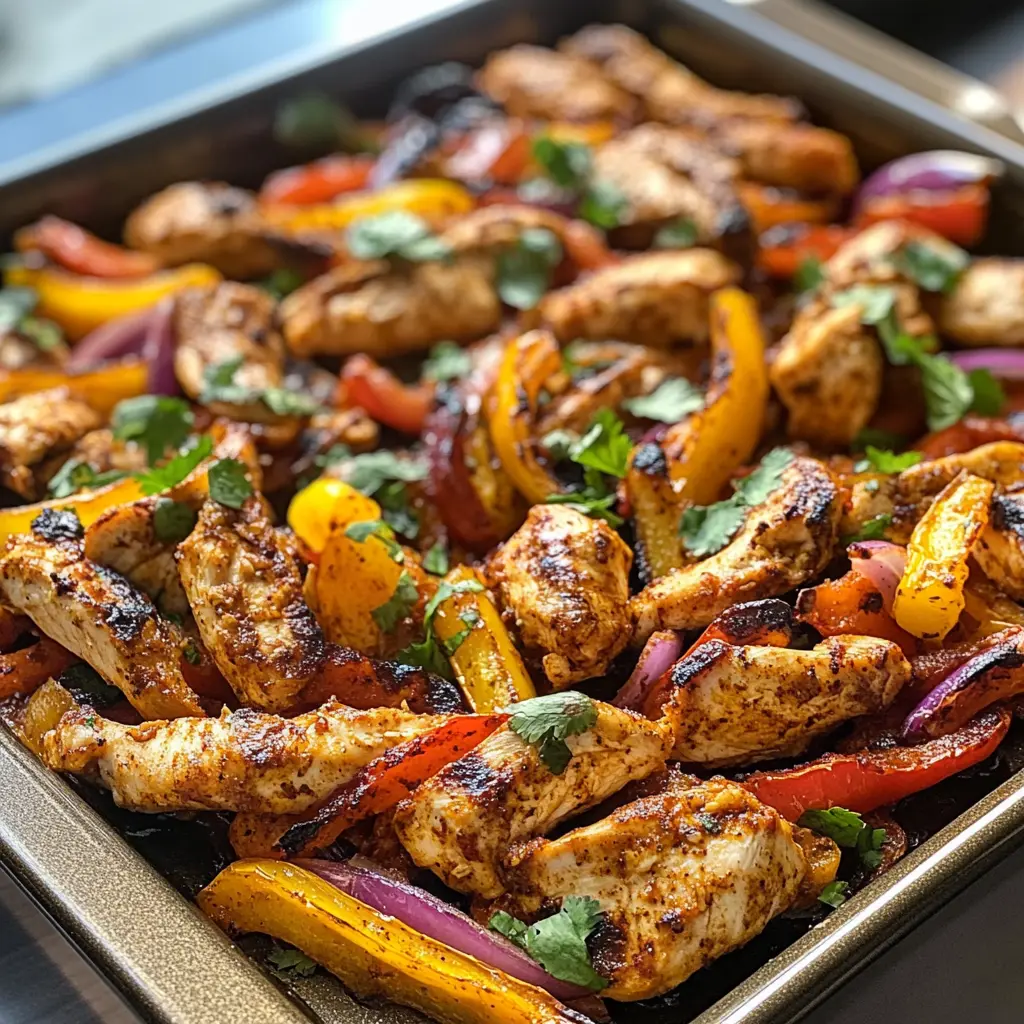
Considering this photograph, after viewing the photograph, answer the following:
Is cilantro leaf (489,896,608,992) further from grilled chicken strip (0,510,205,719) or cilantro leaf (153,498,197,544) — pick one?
cilantro leaf (153,498,197,544)

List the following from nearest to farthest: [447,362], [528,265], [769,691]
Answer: [769,691], [447,362], [528,265]

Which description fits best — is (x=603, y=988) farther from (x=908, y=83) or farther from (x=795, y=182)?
(x=908, y=83)

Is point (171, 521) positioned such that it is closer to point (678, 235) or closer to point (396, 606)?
point (396, 606)

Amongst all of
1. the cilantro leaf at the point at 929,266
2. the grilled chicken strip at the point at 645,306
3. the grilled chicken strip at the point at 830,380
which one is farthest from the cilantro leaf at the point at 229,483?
the cilantro leaf at the point at 929,266

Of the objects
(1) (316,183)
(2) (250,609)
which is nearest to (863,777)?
(2) (250,609)

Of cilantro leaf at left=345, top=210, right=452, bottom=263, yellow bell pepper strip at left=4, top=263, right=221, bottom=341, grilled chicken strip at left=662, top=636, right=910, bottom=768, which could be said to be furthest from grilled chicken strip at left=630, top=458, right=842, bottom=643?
yellow bell pepper strip at left=4, top=263, right=221, bottom=341
